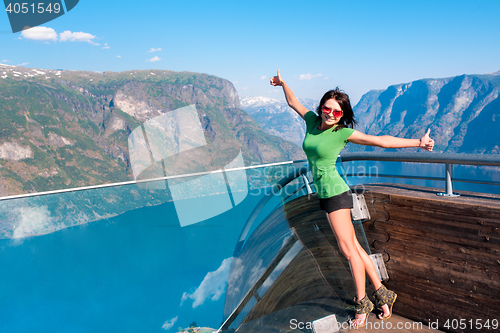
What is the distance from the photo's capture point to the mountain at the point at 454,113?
449 ft

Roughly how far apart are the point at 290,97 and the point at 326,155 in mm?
596

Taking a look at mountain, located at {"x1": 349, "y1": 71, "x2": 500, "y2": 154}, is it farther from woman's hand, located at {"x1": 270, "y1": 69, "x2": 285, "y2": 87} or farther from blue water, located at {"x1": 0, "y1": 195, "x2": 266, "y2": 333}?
blue water, located at {"x1": 0, "y1": 195, "x2": 266, "y2": 333}

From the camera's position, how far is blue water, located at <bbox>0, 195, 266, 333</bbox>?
2.37 meters

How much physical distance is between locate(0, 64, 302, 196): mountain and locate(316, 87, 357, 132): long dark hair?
8195 centimetres

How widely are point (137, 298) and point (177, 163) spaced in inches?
55.0

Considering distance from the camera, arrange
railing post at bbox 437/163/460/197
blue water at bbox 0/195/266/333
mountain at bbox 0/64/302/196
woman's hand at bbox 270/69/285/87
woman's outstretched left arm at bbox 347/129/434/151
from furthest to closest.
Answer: mountain at bbox 0/64/302/196 → blue water at bbox 0/195/266/333 → woman's hand at bbox 270/69/285/87 → railing post at bbox 437/163/460/197 → woman's outstretched left arm at bbox 347/129/434/151

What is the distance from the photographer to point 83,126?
5487 inches

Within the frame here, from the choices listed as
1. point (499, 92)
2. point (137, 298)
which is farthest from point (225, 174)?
point (499, 92)

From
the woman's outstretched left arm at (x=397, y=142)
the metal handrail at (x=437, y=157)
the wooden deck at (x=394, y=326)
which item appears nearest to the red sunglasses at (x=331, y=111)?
the woman's outstretched left arm at (x=397, y=142)

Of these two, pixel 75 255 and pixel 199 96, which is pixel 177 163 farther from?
pixel 199 96

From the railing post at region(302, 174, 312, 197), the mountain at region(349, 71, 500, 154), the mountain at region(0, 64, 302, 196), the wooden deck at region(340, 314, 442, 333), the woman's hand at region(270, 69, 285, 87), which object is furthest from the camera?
the mountain at region(349, 71, 500, 154)

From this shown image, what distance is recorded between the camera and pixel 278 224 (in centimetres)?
248

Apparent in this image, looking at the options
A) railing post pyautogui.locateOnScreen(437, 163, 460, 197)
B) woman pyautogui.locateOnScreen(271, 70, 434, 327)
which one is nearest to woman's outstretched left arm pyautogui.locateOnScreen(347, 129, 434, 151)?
woman pyautogui.locateOnScreen(271, 70, 434, 327)

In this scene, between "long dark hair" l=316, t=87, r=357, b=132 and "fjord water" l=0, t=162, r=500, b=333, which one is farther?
"fjord water" l=0, t=162, r=500, b=333
